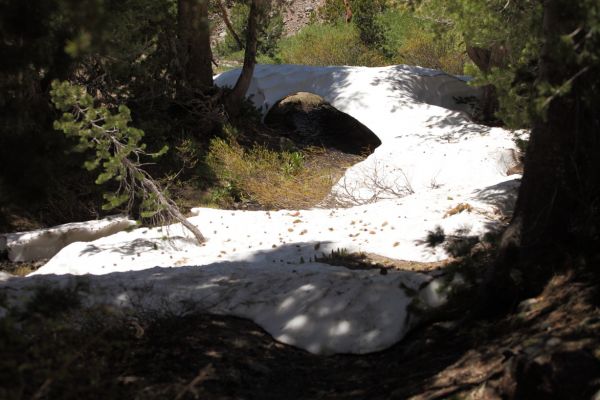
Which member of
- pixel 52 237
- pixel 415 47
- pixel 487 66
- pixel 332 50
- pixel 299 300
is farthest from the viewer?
pixel 332 50

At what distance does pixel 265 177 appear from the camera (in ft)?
42.8

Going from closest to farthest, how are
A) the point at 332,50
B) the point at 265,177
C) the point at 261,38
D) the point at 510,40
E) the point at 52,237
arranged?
1. the point at 510,40
2. the point at 52,237
3. the point at 265,177
4. the point at 261,38
5. the point at 332,50

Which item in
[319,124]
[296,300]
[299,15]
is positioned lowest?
[296,300]

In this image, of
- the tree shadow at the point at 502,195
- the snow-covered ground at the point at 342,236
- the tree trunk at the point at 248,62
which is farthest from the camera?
the tree trunk at the point at 248,62

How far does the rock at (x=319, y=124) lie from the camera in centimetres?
1574

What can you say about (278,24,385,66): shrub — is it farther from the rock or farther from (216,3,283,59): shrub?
the rock

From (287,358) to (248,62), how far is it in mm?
10127

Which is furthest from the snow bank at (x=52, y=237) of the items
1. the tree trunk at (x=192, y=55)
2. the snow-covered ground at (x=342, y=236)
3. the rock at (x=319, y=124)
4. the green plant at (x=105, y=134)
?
the rock at (x=319, y=124)

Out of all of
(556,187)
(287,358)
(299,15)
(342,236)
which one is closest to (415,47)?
(299,15)

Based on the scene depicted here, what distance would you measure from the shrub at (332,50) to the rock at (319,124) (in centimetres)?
649

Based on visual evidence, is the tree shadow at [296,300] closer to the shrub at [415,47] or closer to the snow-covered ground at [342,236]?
the snow-covered ground at [342,236]

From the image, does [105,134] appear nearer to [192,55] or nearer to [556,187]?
[556,187]

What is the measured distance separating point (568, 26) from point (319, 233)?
5902 millimetres

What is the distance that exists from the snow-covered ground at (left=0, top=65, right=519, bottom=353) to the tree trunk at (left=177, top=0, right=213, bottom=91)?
202cm
